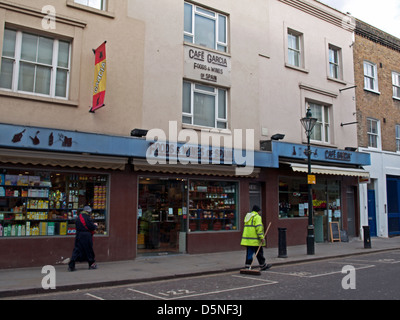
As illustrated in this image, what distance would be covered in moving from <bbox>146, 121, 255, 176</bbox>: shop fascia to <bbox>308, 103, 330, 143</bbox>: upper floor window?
450 centimetres

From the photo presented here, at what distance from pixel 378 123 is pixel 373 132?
0.66 metres

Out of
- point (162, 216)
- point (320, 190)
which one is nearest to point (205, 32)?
point (162, 216)

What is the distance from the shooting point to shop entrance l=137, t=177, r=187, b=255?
42.5 feet

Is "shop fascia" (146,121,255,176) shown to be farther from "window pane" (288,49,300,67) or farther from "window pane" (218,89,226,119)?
"window pane" (288,49,300,67)

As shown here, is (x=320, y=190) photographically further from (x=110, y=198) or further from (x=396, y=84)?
(x=110, y=198)

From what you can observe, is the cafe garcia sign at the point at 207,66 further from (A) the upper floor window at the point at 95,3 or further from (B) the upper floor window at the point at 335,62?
(B) the upper floor window at the point at 335,62

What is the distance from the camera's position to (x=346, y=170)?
1714cm

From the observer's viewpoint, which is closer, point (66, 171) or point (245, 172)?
point (66, 171)

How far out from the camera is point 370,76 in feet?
68.8

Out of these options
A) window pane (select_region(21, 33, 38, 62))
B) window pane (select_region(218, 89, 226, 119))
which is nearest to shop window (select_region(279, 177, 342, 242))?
window pane (select_region(218, 89, 226, 119))

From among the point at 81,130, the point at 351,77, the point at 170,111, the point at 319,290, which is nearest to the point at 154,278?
the point at 319,290
